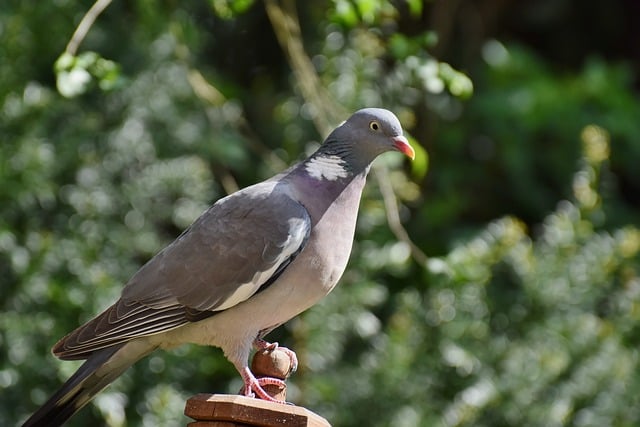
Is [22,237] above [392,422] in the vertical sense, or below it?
above

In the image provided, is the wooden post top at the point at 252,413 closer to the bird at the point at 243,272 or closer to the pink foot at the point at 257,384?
the pink foot at the point at 257,384

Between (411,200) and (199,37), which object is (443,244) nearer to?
(411,200)

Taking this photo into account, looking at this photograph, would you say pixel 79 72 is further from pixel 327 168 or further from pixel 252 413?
pixel 252 413

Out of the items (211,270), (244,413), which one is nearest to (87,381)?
(211,270)

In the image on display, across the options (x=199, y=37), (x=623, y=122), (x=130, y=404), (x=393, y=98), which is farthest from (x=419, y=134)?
(x=130, y=404)

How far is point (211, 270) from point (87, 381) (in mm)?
459

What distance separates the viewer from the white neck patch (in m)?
3.29

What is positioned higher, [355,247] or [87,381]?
[87,381]

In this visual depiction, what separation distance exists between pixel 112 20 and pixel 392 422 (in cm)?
233

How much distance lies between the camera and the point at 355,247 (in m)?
5.62

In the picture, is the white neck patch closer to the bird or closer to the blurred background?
the bird

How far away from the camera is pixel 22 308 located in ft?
16.5

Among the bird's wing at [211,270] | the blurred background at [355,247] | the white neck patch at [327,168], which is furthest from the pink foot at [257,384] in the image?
the blurred background at [355,247]

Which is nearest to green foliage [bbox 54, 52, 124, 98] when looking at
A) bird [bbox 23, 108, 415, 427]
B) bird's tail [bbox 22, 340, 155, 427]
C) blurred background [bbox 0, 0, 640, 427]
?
blurred background [bbox 0, 0, 640, 427]
